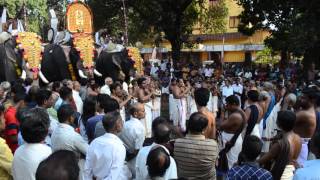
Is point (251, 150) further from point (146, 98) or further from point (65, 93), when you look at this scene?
point (146, 98)

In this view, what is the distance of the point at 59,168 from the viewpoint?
8.43 feet

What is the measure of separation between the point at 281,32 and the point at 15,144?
13.1 metres

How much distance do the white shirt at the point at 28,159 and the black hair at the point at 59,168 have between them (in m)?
1.45

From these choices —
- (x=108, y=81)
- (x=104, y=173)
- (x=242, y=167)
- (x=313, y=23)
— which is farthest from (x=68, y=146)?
(x=313, y=23)

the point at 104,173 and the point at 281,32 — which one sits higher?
the point at 281,32

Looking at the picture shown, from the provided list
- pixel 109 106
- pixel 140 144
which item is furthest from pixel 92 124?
pixel 140 144

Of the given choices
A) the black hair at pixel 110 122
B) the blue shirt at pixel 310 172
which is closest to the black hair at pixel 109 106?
the black hair at pixel 110 122

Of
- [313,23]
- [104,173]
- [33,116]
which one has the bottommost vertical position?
[104,173]

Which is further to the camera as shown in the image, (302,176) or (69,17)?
(69,17)

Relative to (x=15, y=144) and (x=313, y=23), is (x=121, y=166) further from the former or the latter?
(x=313, y=23)

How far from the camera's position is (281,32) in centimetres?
1706

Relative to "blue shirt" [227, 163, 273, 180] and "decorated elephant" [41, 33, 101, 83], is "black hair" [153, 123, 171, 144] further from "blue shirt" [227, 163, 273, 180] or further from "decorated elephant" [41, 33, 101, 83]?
"decorated elephant" [41, 33, 101, 83]

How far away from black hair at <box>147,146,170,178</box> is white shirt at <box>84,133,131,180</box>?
75 cm

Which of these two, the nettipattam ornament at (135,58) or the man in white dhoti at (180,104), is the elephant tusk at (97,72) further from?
the man in white dhoti at (180,104)
